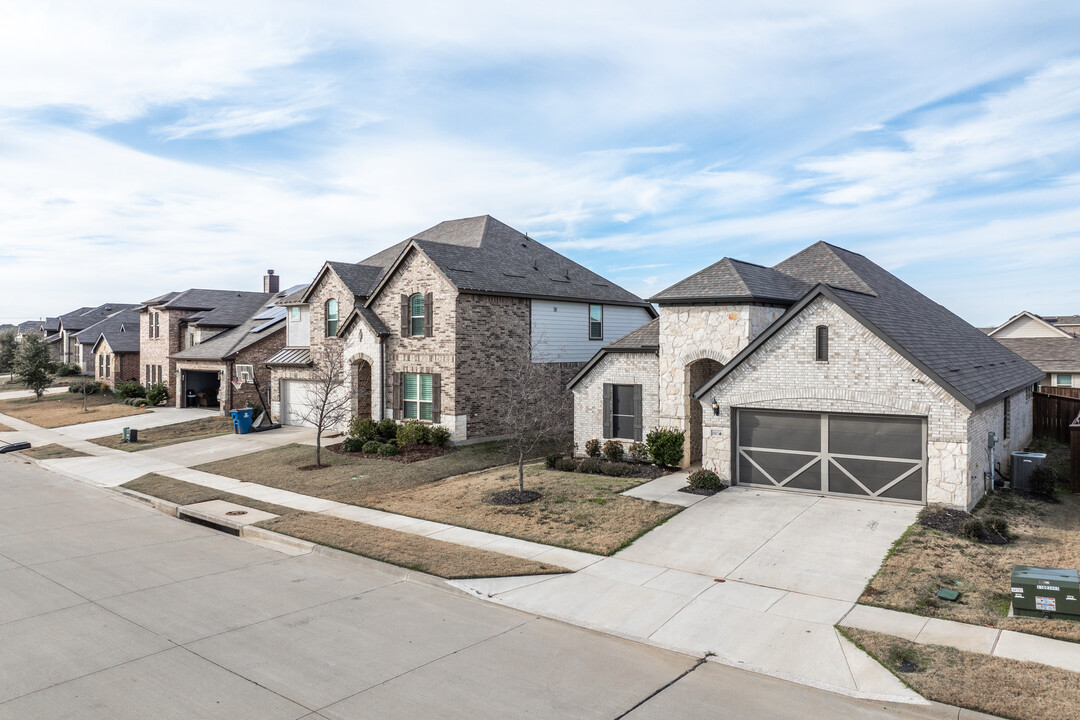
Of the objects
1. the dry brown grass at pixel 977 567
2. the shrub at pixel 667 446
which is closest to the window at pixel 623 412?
the shrub at pixel 667 446

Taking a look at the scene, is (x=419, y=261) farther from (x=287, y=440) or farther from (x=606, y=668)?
(x=606, y=668)

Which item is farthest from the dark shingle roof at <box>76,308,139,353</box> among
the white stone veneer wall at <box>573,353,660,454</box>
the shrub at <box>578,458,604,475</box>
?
the shrub at <box>578,458,604,475</box>

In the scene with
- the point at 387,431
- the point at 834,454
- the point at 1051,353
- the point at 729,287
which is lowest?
the point at 387,431

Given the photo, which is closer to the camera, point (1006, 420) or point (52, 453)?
point (1006, 420)

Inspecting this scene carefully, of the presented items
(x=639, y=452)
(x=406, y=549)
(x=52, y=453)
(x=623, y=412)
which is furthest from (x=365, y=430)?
(x=406, y=549)

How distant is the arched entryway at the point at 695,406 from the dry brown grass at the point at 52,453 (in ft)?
75.2

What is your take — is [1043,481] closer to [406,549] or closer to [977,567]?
[977,567]

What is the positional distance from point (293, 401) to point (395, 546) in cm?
2161

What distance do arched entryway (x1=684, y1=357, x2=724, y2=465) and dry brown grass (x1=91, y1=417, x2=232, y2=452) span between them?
21.4 meters

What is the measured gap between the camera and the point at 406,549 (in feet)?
43.2

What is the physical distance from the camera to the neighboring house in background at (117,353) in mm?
49312

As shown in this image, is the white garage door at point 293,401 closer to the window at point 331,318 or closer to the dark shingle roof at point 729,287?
the window at point 331,318

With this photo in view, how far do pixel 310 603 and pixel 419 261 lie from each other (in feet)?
57.3

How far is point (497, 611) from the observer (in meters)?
10.3
